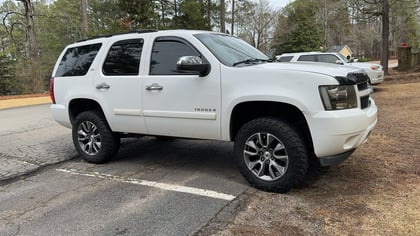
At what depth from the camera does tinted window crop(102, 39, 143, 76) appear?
5255 millimetres

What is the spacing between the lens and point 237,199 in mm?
4094

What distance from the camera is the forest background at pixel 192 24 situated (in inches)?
902

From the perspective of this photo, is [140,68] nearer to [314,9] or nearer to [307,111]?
[307,111]

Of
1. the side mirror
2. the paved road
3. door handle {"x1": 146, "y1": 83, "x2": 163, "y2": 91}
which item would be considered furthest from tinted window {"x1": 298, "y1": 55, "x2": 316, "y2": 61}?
the side mirror

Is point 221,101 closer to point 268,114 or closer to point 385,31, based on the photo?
point 268,114

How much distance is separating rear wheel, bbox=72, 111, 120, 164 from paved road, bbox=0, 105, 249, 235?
0.17 meters

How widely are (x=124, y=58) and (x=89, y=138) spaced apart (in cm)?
144

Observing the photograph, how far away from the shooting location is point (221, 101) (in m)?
4.42

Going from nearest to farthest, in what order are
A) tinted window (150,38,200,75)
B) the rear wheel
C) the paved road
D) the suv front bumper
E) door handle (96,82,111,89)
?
1. the paved road
2. the suv front bumper
3. tinted window (150,38,200,75)
4. door handle (96,82,111,89)
5. the rear wheel

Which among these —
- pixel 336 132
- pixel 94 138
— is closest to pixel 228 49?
pixel 336 132

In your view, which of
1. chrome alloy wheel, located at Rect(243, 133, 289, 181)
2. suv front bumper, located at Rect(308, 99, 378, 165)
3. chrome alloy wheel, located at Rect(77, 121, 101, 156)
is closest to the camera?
suv front bumper, located at Rect(308, 99, 378, 165)

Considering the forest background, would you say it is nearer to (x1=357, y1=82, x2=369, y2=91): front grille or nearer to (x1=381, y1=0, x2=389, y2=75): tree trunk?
(x1=381, y1=0, x2=389, y2=75): tree trunk

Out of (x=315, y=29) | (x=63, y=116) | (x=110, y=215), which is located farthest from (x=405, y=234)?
(x=315, y=29)

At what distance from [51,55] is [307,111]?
4915cm
